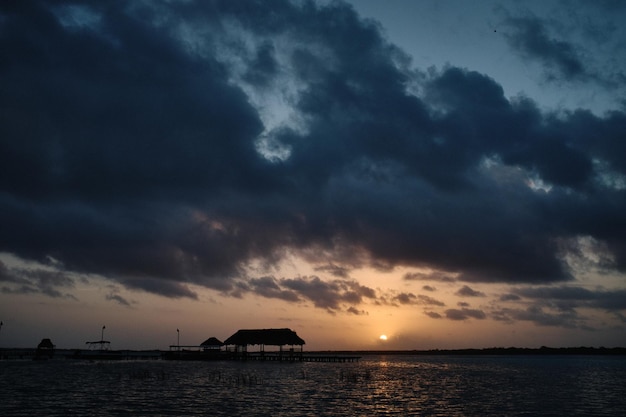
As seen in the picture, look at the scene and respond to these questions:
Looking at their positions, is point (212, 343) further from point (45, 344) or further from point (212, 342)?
point (45, 344)

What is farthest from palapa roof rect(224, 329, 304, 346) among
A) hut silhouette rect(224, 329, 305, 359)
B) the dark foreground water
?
the dark foreground water

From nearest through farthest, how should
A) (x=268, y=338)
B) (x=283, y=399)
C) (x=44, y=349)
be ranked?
(x=283, y=399)
(x=268, y=338)
(x=44, y=349)

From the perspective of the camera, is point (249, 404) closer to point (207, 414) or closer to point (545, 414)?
point (207, 414)

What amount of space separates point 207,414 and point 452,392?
27844 mm

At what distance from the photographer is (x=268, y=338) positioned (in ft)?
327

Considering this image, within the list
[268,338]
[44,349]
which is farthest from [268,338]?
[44,349]

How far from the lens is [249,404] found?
38500 mm

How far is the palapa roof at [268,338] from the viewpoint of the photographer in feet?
325

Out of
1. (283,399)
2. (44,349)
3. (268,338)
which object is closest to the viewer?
(283,399)

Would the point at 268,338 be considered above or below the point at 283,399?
above

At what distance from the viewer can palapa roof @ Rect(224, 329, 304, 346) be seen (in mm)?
99188

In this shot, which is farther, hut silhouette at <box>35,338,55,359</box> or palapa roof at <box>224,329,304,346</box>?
hut silhouette at <box>35,338,55,359</box>

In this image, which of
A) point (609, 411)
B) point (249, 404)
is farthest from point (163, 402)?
point (609, 411)

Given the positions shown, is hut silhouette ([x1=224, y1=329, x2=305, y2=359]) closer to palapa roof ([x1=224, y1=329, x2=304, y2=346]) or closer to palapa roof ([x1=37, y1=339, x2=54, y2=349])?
palapa roof ([x1=224, y1=329, x2=304, y2=346])
